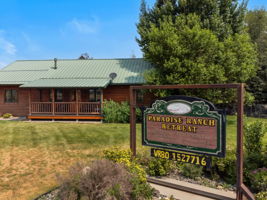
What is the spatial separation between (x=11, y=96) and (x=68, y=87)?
7.39 metres

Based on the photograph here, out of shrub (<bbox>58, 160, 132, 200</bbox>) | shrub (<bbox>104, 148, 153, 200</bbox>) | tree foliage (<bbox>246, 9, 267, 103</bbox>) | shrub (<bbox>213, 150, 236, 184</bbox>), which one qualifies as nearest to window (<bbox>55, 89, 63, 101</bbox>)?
shrub (<bbox>104, 148, 153, 200</bbox>)

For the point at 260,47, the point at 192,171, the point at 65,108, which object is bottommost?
the point at 192,171

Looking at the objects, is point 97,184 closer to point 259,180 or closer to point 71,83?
point 259,180

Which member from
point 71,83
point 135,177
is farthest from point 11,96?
point 135,177

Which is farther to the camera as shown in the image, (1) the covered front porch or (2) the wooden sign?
(1) the covered front porch

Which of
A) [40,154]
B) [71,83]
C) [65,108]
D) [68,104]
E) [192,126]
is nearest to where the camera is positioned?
[192,126]

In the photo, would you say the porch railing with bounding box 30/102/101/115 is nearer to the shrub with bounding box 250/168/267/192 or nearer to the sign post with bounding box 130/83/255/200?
the sign post with bounding box 130/83/255/200

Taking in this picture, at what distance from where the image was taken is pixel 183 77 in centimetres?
1321

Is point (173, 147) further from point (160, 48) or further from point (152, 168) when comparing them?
point (160, 48)

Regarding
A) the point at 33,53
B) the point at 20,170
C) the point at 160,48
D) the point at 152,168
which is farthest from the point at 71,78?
the point at 33,53

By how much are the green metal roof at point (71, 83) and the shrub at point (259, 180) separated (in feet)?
38.3

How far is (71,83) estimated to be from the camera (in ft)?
51.4

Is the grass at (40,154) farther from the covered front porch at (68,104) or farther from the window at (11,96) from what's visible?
Answer: the window at (11,96)

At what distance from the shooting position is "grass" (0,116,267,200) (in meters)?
4.80
